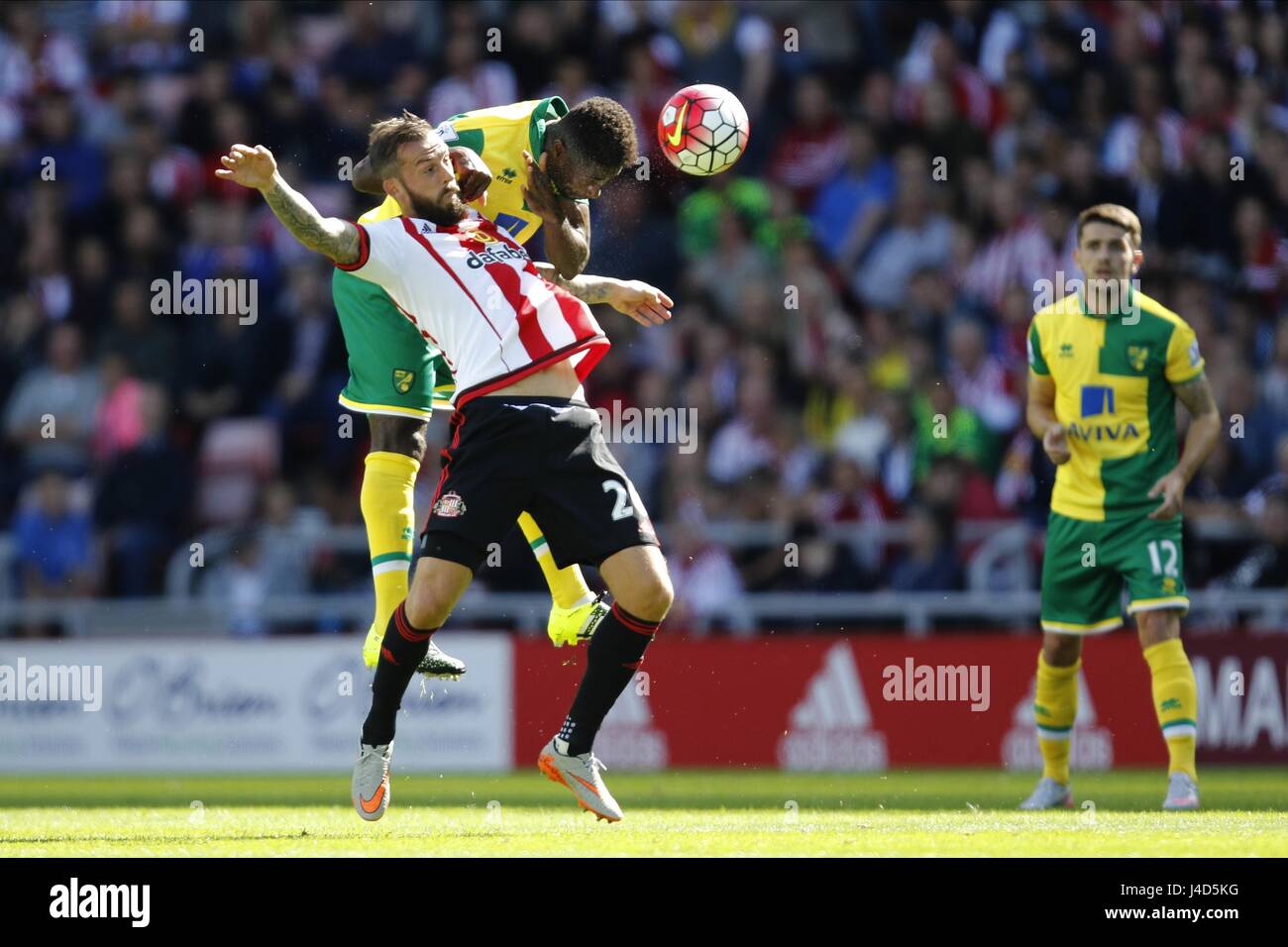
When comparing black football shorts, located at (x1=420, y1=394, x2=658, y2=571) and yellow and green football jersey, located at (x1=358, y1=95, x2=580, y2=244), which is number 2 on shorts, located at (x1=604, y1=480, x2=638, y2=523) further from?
yellow and green football jersey, located at (x1=358, y1=95, x2=580, y2=244)

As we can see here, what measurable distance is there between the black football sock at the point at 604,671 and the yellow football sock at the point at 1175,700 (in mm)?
2643

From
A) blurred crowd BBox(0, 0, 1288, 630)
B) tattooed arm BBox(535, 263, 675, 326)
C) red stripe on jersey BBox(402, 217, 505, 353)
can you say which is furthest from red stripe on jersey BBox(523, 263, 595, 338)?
blurred crowd BBox(0, 0, 1288, 630)

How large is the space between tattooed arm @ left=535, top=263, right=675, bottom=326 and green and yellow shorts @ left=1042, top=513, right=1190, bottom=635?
7.36 ft

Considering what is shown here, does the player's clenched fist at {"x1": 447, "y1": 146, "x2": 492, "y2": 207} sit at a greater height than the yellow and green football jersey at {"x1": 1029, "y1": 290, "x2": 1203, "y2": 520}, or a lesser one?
greater

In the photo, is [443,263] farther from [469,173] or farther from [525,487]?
[525,487]

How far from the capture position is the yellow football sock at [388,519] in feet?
26.5

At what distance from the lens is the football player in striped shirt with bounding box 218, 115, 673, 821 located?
21.8ft

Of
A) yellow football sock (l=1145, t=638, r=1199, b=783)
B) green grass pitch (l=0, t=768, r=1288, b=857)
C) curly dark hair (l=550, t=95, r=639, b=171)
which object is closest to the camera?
green grass pitch (l=0, t=768, r=1288, b=857)

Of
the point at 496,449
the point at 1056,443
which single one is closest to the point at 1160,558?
the point at 1056,443

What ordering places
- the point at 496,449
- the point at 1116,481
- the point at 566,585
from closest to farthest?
the point at 496,449 → the point at 566,585 → the point at 1116,481

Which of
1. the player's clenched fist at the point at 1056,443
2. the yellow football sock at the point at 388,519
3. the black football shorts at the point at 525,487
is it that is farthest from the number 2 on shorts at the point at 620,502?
the player's clenched fist at the point at 1056,443

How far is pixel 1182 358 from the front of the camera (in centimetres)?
865

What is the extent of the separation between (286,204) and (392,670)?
5.41 feet

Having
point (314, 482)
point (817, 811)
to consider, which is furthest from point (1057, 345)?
point (314, 482)
